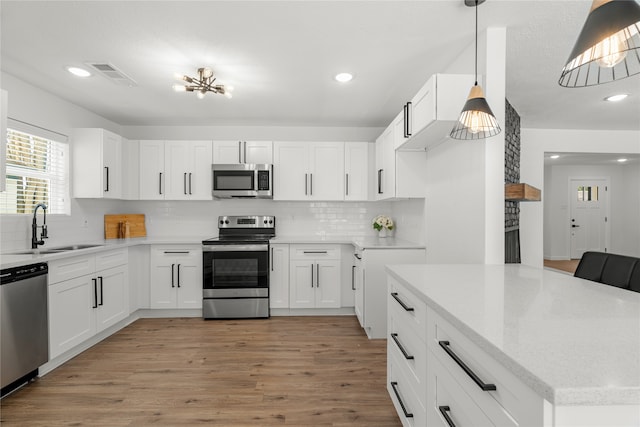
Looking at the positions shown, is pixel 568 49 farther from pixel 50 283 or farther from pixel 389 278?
pixel 50 283

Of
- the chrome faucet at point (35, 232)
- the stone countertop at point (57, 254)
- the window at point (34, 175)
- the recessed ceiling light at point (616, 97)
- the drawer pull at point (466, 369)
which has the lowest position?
the drawer pull at point (466, 369)

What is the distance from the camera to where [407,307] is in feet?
5.04

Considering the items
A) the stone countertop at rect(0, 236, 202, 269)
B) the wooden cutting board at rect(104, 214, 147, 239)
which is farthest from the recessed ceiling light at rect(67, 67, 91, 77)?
the wooden cutting board at rect(104, 214, 147, 239)

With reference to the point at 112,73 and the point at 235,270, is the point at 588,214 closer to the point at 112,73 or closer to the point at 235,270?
the point at 235,270

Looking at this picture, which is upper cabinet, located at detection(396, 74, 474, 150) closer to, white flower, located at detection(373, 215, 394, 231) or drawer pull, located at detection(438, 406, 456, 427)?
drawer pull, located at detection(438, 406, 456, 427)

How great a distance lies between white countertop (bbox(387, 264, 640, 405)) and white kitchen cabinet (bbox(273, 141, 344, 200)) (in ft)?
8.77

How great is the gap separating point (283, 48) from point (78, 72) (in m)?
1.82

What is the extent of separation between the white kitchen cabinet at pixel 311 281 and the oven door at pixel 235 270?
333 mm

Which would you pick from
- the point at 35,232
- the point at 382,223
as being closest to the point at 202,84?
the point at 35,232

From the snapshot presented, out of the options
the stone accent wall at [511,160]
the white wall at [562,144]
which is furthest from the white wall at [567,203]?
the stone accent wall at [511,160]

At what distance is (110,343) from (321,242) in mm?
2368

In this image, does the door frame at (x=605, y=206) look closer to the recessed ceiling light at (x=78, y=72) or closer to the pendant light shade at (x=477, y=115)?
the pendant light shade at (x=477, y=115)

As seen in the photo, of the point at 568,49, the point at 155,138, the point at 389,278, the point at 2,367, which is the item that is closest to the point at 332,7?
the point at 389,278

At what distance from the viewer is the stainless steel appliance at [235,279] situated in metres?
3.78
